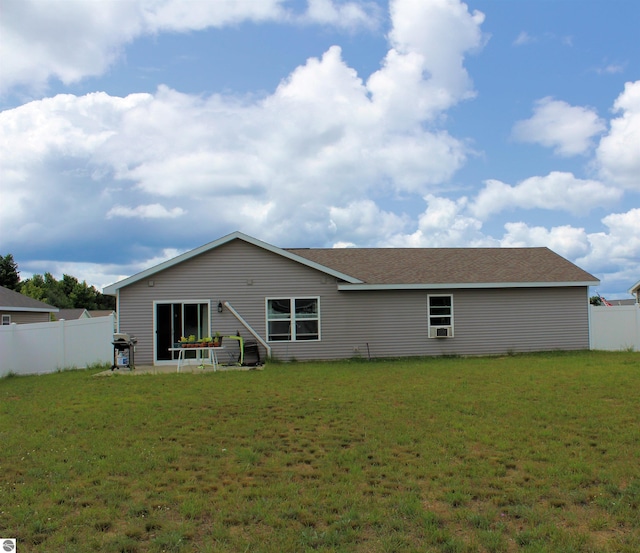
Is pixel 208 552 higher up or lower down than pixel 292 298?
lower down

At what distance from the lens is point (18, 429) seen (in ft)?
25.0

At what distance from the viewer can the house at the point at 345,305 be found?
653 inches

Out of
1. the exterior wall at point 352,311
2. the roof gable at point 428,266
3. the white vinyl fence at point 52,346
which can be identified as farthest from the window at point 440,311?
the white vinyl fence at point 52,346

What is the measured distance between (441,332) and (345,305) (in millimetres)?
3173

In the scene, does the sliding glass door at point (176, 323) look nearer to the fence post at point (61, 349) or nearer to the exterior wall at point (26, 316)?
the fence post at point (61, 349)

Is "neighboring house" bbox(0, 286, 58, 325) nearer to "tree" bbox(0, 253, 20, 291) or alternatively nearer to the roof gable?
the roof gable

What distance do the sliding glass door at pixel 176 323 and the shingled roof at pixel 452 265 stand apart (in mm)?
4349

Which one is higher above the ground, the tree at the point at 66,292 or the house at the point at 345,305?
the tree at the point at 66,292

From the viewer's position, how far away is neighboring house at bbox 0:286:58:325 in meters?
27.9

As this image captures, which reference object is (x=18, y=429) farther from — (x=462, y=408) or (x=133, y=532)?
(x=462, y=408)

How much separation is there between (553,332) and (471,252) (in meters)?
4.55

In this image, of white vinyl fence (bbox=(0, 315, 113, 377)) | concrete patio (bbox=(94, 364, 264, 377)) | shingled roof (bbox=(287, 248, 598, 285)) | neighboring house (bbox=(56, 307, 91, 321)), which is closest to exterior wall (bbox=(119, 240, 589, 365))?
shingled roof (bbox=(287, 248, 598, 285))

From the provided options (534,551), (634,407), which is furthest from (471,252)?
(534,551)

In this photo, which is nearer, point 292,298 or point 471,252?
point 292,298
